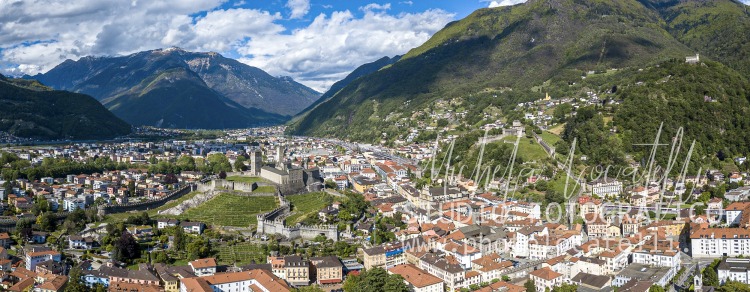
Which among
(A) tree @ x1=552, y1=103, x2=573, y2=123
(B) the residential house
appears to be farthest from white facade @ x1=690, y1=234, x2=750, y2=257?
(A) tree @ x1=552, y1=103, x2=573, y2=123

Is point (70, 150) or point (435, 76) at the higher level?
point (435, 76)

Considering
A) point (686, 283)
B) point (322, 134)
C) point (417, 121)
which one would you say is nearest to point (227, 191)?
point (686, 283)

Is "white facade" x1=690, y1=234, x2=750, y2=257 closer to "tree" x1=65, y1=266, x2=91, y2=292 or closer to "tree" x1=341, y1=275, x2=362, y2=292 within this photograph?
"tree" x1=341, y1=275, x2=362, y2=292

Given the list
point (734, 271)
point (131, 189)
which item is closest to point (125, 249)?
point (131, 189)

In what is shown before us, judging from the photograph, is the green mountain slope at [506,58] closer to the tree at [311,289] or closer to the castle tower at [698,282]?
the castle tower at [698,282]

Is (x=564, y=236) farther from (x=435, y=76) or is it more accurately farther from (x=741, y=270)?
(x=435, y=76)

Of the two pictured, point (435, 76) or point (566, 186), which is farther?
point (435, 76)
